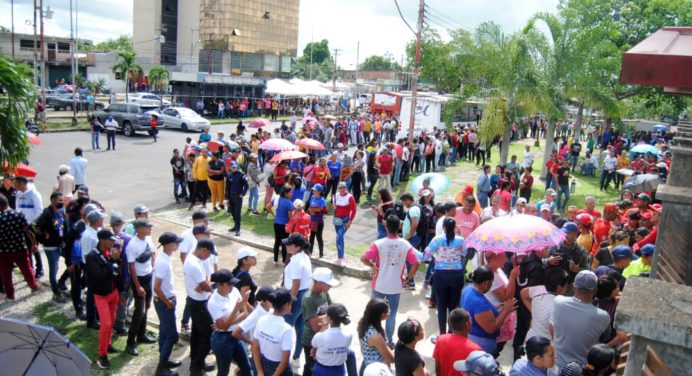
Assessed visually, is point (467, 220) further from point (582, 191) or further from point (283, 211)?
point (582, 191)

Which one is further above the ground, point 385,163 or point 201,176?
point 385,163

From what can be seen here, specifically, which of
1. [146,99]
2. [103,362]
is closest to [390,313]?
[103,362]

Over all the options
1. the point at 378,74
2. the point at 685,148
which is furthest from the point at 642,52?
the point at 378,74

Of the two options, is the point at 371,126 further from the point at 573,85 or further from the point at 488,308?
the point at 488,308

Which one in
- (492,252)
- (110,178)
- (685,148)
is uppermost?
(685,148)

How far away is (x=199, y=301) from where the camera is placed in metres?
5.86

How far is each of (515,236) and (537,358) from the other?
6.50 ft

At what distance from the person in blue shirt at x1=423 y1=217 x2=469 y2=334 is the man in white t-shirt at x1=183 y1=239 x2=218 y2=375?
2.74m

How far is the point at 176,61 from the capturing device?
72.8 metres

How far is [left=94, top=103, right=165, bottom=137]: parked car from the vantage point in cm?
2614

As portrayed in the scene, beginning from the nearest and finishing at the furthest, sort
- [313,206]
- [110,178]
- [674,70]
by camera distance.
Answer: [674,70] < [313,206] < [110,178]

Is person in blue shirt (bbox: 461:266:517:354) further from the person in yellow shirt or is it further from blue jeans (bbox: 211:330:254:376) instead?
the person in yellow shirt

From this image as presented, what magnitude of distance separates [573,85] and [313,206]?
13.3 m

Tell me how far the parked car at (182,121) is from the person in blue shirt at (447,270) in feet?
81.8
